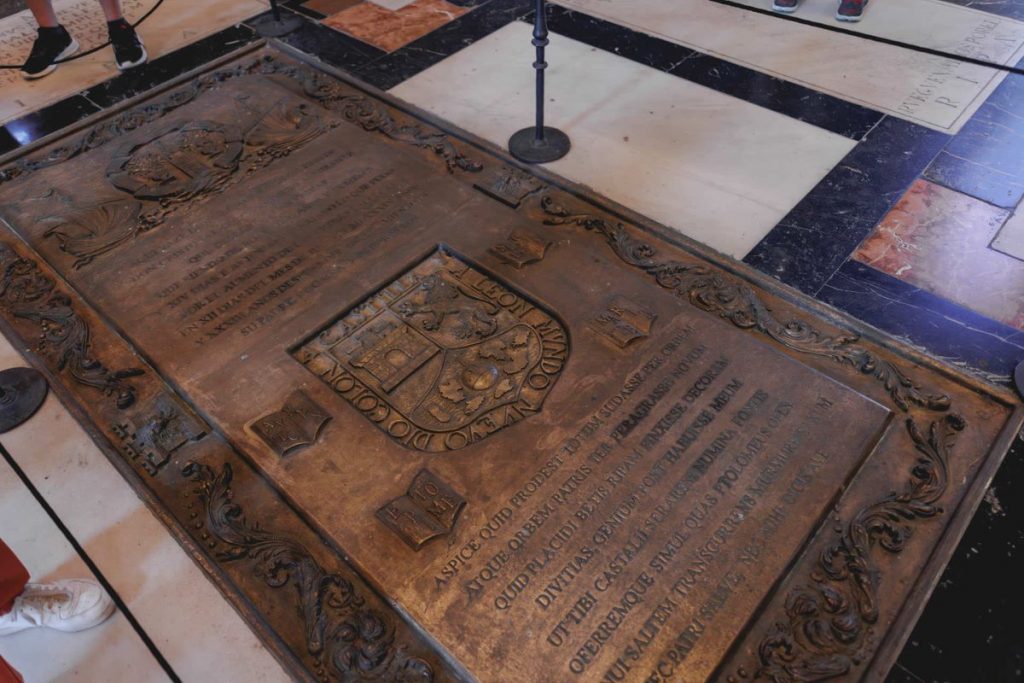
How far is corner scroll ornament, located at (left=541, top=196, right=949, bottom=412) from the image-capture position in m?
2.42

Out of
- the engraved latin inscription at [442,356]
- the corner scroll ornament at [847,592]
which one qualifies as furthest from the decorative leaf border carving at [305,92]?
the corner scroll ornament at [847,592]

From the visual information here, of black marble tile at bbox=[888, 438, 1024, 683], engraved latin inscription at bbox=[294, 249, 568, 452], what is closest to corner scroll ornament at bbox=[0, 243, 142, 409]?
engraved latin inscription at bbox=[294, 249, 568, 452]

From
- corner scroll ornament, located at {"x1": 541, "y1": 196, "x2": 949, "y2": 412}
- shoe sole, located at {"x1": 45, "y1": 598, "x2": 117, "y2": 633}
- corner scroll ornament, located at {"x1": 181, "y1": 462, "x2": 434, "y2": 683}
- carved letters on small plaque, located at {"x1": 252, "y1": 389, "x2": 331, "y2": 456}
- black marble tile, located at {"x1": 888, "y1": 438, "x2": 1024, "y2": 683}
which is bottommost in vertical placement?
black marble tile, located at {"x1": 888, "y1": 438, "x2": 1024, "y2": 683}

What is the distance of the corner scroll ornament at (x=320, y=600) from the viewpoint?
1.89 metres

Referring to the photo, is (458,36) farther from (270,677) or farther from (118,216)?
(270,677)

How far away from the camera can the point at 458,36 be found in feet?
15.5

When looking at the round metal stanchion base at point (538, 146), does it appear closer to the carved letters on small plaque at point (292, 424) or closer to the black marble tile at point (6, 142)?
the carved letters on small plaque at point (292, 424)

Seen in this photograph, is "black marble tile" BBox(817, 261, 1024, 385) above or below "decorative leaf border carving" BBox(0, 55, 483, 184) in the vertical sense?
below

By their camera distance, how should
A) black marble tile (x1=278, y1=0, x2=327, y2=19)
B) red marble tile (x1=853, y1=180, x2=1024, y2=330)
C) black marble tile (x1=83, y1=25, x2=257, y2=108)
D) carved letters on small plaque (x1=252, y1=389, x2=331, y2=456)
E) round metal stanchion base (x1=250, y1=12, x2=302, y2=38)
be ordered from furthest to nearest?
black marble tile (x1=278, y1=0, x2=327, y2=19), round metal stanchion base (x1=250, y1=12, x2=302, y2=38), black marble tile (x1=83, y1=25, x2=257, y2=108), red marble tile (x1=853, y1=180, x2=1024, y2=330), carved letters on small plaque (x1=252, y1=389, x2=331, y2=456)

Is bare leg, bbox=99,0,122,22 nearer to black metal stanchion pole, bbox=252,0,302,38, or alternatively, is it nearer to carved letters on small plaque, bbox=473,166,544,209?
black metal stanchion pole, bbox=252,0,302,38

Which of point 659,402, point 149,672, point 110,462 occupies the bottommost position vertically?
point 149,672

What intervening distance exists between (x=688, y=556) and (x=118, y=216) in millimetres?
2880

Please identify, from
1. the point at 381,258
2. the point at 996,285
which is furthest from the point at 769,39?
the point at 381,258

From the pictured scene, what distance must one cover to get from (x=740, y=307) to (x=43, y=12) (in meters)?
4.88
